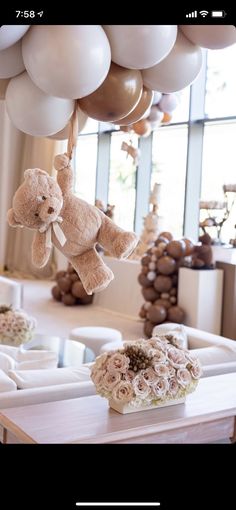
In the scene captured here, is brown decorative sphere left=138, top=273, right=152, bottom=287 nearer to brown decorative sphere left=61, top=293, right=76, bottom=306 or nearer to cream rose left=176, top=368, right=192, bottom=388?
brown decorative sphere left=61, top=293, right=76, bottom=306

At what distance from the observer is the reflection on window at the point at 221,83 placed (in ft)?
22.8

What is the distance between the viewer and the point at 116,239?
4.70 ft

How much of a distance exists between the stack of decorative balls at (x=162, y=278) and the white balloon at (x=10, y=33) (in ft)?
14.5

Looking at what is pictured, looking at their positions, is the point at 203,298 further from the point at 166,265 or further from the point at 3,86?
the point at 3,86

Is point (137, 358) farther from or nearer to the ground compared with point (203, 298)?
farther from the ground

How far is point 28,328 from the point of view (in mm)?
4012

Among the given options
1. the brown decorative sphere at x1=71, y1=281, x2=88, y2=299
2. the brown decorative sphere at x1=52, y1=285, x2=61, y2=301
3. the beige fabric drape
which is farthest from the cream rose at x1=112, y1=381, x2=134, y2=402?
the beige fabric drape

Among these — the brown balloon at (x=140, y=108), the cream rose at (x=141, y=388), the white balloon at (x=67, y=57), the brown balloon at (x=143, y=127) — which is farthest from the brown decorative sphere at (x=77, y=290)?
the white balloon at (x=67, y=57)

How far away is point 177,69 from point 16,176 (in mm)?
8541

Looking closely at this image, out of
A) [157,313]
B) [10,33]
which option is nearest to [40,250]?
[10,33]

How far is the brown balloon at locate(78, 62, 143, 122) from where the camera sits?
1.49 meters

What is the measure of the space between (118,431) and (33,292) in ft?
22.4
